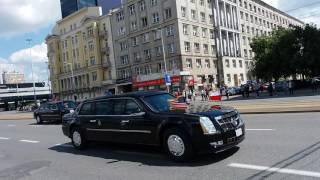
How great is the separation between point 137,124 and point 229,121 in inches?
88.5

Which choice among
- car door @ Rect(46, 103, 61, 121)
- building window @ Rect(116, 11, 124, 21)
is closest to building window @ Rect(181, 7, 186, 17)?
building window @ Rect(116, 11, 124, 21)

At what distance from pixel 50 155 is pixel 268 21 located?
104782mm

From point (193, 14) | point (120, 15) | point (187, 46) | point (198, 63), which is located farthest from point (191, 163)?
point (120, 15)

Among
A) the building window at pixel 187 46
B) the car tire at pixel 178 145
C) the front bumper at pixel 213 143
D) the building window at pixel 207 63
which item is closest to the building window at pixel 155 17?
the building window at pixel 187 46

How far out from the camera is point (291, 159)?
8.62m

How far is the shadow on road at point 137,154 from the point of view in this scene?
966cm

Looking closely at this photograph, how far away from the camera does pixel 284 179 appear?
A: 7195 millimetres

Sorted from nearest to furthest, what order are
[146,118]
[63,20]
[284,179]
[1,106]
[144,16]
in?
[284,179] → [146,118] → [144,16] → [63,20] → [1,106]

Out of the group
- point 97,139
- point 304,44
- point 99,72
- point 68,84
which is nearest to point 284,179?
point 97,139

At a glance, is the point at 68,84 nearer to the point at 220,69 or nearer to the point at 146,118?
the point at 220,69

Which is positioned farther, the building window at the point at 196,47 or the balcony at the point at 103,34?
the balcony at the point at 103,34

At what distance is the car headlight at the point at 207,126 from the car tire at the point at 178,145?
459 millimetres

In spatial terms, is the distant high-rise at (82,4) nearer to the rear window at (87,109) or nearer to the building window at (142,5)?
the building window at (142,5)

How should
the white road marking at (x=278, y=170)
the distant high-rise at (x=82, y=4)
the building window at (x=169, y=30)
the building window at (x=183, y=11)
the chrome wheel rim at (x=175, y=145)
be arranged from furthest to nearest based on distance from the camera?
the distant high-rise at (x=82, y=4)
the building window at (x=183, y=11)
the building window at (x=169, y=30)
the chrome wheel rim at (x=175, y=145)
the white road marking at (x=278, y=170)
